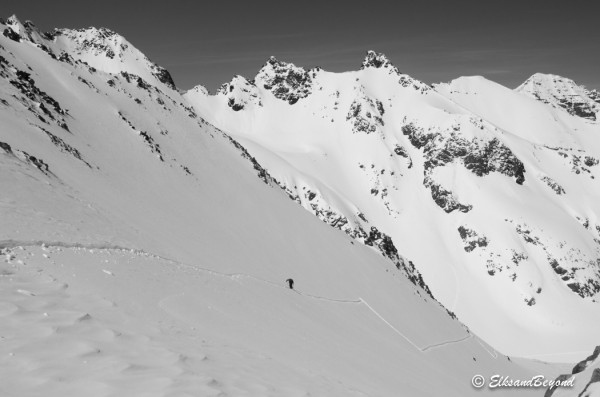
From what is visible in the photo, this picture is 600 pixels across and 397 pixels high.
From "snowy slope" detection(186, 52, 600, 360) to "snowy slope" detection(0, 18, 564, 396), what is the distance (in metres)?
59.6

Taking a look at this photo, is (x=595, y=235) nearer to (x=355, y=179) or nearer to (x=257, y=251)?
(x=355, y=179)

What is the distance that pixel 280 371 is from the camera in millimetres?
9938

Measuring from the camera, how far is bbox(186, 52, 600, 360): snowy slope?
12469 centimetres

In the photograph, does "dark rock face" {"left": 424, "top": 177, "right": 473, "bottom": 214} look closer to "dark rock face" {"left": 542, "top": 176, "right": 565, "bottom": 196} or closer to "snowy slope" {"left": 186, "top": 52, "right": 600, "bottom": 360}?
"snowy slope" {"left": 186, "top": 52, "right": 600, "bottom": 360}

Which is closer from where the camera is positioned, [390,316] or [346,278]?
[390,316]

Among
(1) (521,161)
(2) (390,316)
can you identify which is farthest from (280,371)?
(1) (521,161)

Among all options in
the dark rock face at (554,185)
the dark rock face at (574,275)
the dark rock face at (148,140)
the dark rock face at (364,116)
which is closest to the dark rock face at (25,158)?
the dark rock face at (148,140)

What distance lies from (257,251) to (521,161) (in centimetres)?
16447

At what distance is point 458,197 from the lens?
16175 centimetres

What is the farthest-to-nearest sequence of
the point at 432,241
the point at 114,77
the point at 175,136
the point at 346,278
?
the point at 432,241 → the point at 114,77 → the point at 175,136 → the point at 346,278

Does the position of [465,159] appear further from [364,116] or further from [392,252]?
[392,252]

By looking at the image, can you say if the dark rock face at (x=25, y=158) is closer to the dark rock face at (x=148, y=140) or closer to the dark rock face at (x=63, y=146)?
the dark rock face at (x=63, y=146)

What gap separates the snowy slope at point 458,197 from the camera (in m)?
125

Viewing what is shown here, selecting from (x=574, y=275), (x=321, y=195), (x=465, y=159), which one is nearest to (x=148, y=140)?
(x=321, y=195)
